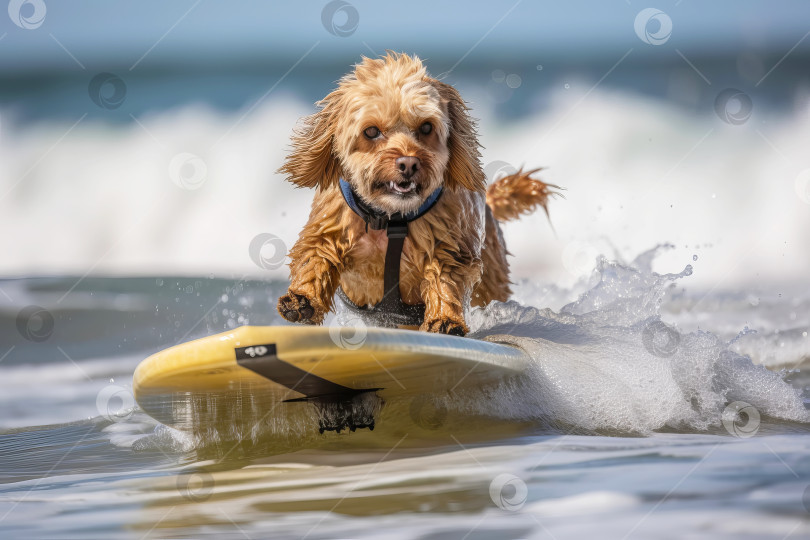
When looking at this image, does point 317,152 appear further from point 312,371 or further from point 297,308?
point 312,371

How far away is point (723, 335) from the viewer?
6117 mm

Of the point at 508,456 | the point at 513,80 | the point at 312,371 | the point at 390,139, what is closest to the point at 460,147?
the point at 390,139

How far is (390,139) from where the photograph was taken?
2928 millimetres

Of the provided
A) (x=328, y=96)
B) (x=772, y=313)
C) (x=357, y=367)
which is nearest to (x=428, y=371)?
(x=357, y=367)

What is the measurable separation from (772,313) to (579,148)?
2.80 m

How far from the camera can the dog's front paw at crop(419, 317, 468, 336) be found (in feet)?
9.70

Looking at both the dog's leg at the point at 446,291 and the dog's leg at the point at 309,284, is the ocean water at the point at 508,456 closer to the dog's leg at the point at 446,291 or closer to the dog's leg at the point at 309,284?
the dog's leg at the point at 446,291

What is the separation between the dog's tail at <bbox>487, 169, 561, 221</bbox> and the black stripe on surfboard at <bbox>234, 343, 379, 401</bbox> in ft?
6.21

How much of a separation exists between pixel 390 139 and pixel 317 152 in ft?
1.20

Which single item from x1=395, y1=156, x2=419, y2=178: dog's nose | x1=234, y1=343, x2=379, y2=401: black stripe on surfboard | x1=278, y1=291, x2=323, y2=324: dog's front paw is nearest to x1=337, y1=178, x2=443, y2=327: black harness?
x1=395, y1=156, x2=419, y2=178: dog's nose

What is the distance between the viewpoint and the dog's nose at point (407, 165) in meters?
2.84

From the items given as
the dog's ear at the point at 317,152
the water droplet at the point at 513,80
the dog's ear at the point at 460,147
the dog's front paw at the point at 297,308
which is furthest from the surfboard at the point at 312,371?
the water droplet at the point at 513,80

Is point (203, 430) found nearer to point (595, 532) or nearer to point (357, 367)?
point (357, 367)

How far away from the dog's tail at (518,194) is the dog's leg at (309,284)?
1457mm
